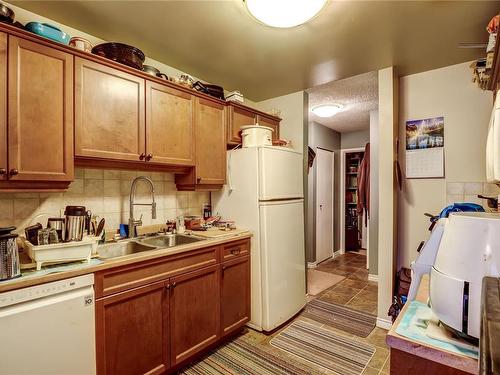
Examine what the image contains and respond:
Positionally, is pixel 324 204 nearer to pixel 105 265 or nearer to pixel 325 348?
pixel 325 348

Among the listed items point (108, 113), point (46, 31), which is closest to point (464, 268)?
point (108, 113)

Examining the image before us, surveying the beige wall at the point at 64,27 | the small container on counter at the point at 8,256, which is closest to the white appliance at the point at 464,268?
the small container on counter at the point at 8,256

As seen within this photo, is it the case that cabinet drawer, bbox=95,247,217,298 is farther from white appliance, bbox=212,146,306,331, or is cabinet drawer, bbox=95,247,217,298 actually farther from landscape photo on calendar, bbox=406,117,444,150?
landscape photo on calendar, bbox=406,117,444,150

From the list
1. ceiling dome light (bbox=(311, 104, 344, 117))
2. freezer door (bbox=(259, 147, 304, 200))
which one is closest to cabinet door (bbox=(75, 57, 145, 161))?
freezer door (bbox=(259, 147, 304, 200))

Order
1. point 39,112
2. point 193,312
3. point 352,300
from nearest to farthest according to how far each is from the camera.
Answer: point 39,112
point 193,312
point 352,300

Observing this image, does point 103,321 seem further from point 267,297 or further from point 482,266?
point 482,266

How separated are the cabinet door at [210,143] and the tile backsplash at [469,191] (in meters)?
2.09

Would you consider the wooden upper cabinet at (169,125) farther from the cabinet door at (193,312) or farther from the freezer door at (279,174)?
the cabinet door at (193,312)

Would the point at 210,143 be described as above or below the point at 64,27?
below

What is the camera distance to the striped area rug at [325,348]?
1905 mm

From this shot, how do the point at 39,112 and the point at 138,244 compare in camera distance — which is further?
the point at 138,244

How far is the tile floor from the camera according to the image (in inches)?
75.7

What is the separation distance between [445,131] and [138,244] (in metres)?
2.84

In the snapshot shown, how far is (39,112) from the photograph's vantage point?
1.44 meters
